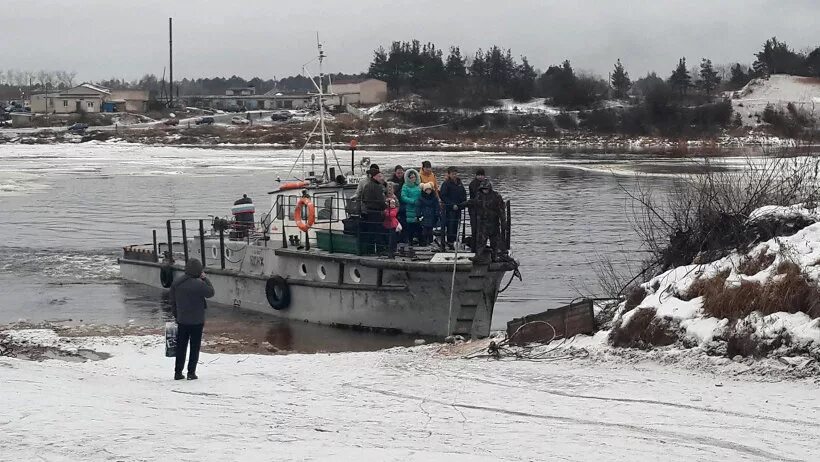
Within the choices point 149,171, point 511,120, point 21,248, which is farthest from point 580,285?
point 511,120

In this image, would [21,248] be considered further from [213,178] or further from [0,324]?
[213,178]

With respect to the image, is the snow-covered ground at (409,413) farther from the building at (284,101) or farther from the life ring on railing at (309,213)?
the building at (284,101)

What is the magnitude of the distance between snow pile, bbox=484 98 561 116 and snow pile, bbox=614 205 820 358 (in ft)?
292

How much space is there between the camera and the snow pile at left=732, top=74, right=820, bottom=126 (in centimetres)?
9094

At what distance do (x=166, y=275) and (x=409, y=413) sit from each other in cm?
1656

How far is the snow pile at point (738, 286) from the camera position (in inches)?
443

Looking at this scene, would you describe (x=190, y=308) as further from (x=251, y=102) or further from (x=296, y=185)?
(x=251, y=102)

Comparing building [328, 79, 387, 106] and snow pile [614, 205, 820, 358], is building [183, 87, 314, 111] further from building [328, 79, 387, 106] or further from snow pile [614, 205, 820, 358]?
snow pile [614, 205, 820, 358]

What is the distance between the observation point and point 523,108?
105 metres

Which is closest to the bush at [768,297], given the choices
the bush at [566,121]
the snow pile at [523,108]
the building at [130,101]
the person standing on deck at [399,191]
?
the person standing on deck at [399,191]

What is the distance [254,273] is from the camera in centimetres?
2159

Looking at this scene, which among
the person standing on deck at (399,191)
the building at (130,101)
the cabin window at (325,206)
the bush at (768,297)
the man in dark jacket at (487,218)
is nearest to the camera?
the bush at (768,297)

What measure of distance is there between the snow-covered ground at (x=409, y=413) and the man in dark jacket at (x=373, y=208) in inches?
214

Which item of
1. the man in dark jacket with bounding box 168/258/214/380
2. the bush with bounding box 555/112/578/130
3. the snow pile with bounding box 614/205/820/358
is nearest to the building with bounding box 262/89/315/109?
the bush with bounding box 555/112/578/130
